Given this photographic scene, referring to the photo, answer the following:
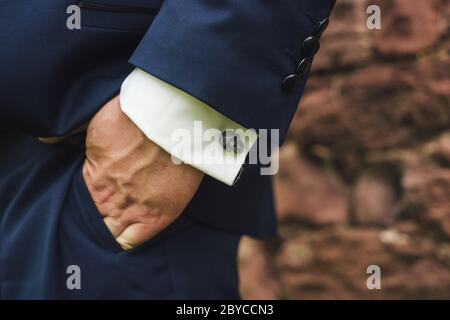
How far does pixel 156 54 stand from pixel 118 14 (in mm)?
108

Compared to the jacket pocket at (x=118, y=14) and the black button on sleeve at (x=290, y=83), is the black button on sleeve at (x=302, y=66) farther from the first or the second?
the jacket pocket at (x=118, y=14)

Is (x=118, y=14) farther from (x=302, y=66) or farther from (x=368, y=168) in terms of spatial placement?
(x=368, y=168)

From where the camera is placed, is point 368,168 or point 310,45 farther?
point 368,168

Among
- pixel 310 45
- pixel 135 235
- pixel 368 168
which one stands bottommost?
pixel 135 235

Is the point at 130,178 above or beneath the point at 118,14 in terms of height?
beneath

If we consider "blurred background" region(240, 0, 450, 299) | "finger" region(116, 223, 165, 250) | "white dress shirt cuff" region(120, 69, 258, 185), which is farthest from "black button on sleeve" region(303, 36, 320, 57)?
"blurred background" region(240, 0, 450, 299)

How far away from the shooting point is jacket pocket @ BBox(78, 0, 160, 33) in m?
0.93

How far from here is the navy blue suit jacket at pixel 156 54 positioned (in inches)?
34.4

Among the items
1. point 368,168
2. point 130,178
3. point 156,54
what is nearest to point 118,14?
point 156,54

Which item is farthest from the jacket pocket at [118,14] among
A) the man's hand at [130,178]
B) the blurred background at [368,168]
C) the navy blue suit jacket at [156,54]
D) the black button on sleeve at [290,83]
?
the blurred background at [368,168]

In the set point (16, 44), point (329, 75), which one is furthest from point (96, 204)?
point (329, 75)

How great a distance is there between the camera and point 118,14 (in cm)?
94

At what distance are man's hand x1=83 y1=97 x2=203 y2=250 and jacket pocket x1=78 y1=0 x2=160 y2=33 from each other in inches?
4.0

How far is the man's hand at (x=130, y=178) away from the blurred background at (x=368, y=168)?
2.31ft
